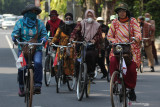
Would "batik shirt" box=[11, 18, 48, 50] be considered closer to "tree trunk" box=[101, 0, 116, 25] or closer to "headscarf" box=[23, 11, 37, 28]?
"headscarf" box=[23, 11, 37, 28]

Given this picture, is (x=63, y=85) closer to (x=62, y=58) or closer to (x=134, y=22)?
(x=62, y=58)

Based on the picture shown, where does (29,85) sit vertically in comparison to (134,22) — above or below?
below

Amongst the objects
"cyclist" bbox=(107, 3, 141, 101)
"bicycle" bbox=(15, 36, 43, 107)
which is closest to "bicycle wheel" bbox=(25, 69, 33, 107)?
"bicycle" bbox=(15, 36, 43, 107)

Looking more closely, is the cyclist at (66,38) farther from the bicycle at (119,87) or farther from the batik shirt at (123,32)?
the bicycle at (119,87)

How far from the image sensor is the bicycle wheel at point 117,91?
910 cm

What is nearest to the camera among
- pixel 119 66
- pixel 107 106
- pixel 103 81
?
pixel 119 66

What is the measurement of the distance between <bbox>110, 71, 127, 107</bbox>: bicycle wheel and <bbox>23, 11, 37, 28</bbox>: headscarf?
168 centimetres

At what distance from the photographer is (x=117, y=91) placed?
30.4 feet

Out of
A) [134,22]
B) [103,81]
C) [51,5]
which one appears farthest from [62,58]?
[51,5]

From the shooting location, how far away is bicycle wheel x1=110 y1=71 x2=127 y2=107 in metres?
9.10

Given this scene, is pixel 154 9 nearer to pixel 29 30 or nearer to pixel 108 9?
pixel 108 9

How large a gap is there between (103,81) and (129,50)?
604 cm

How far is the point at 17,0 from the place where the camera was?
13700cm

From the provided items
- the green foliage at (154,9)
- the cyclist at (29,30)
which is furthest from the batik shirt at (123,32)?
the green foliage at (154,9)
